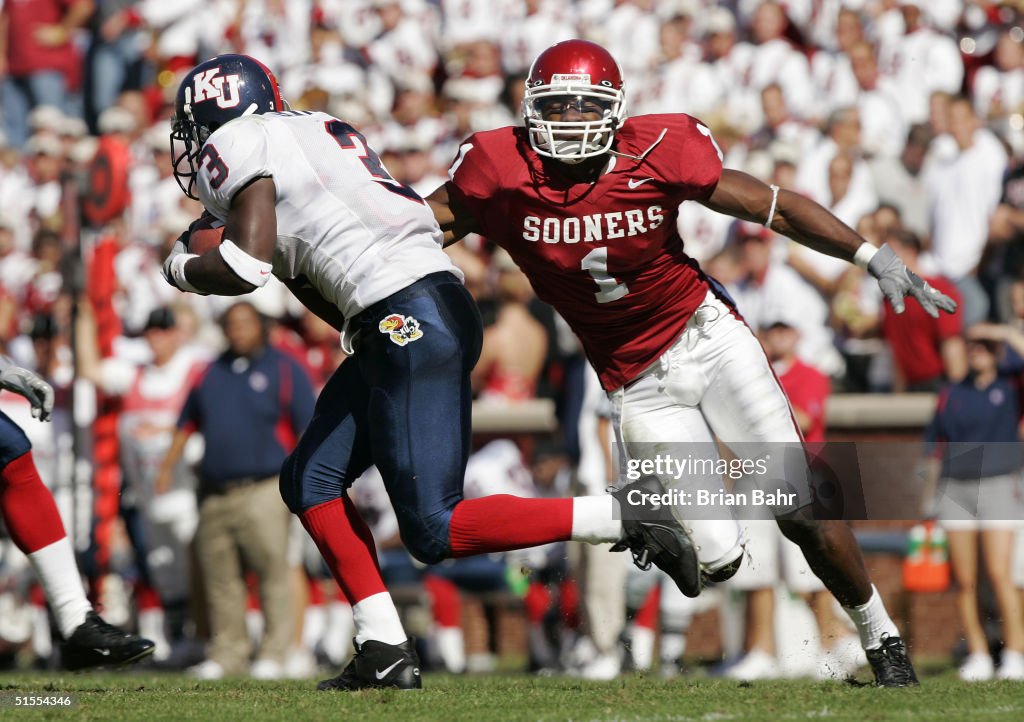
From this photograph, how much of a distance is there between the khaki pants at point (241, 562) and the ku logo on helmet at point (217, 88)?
3.89 meters

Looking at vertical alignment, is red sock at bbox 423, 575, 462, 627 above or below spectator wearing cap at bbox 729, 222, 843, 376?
below

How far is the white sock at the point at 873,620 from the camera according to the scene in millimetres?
5441

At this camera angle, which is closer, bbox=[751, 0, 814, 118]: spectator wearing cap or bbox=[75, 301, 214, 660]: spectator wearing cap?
bbox=[75, 301, 214, 660]: spectator wearing cap

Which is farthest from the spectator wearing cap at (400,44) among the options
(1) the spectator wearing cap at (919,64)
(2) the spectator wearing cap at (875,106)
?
(1) the spectator wearing cap at (919,64)

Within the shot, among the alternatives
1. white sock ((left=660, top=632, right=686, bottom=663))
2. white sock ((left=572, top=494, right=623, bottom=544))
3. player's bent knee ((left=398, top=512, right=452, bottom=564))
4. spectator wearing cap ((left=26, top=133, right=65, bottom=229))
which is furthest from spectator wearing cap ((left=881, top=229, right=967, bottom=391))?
spectator wearing cap ((left=26, top=133, right=65, bottom=229))

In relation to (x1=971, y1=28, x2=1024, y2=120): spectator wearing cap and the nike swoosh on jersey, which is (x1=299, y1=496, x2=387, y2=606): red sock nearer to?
the nike swoosh on jersey

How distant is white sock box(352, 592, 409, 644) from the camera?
17.4ft

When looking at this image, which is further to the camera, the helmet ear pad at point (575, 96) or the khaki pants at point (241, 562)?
the khaki pants at point (241, 562)

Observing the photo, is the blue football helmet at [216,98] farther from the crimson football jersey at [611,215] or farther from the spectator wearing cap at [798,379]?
the spectator wearing cap at [798,379]

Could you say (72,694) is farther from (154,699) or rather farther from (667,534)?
(667,534)

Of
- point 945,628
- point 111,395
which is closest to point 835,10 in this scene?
point 945,628

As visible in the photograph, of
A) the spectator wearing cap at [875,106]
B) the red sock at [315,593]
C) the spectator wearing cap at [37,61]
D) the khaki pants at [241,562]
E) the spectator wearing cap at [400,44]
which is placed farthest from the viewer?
the spectator wearing cap at [37,61]

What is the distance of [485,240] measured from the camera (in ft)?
35.0

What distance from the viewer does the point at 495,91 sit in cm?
1256
